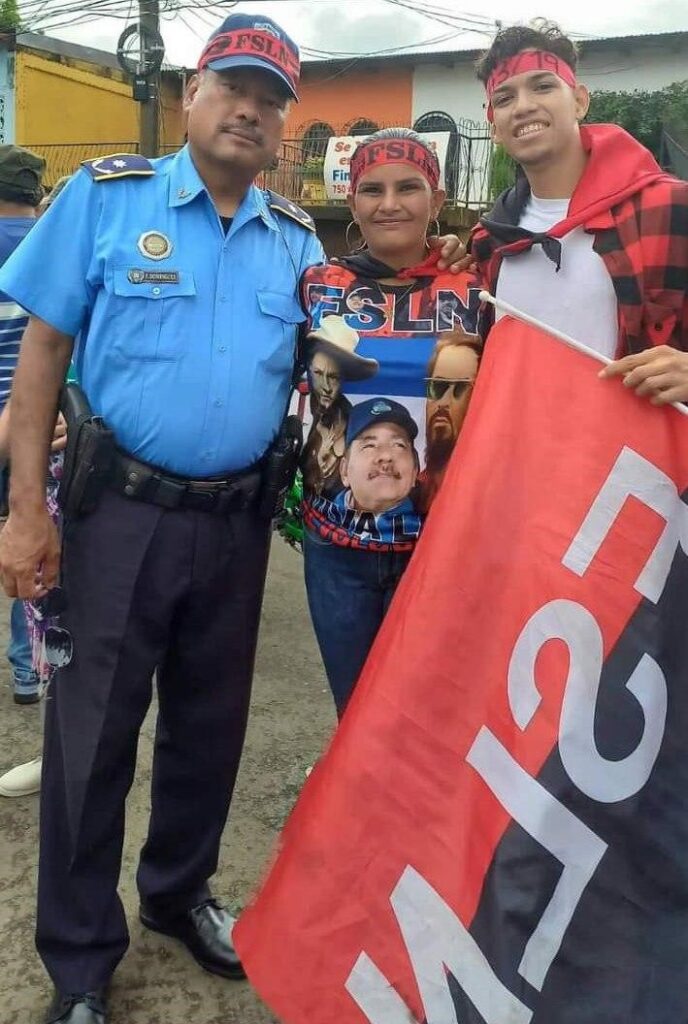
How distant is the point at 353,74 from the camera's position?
2166cm

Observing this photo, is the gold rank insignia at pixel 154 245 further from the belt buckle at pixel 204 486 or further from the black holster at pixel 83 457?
the belt buckle at pixel 204 486

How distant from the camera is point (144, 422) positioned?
1864 millimetres

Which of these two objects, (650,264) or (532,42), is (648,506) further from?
(532,42)

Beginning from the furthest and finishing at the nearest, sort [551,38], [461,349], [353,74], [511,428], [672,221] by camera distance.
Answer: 1. [353,74]
2. [551,38]
3. [461,349]
4. [672,221]
5. [511,428]

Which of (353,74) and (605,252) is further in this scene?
(353,74)

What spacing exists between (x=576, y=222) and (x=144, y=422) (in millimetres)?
996

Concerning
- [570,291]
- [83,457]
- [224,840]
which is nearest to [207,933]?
[224,840]

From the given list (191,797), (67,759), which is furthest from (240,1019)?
(67,759)

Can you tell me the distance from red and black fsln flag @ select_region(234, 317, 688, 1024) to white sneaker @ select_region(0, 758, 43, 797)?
1.46 metres

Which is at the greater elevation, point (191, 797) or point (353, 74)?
point (353, 74)

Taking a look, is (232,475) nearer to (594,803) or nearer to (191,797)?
(191,797)

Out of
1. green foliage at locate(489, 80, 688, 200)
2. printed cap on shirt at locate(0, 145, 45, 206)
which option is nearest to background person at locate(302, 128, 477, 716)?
printed cap on shirt at locate(0, 145, 45, 206)

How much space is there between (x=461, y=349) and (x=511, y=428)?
387 mm

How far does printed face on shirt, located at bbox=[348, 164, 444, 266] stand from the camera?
1.96 meters
